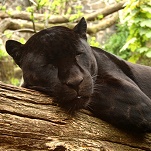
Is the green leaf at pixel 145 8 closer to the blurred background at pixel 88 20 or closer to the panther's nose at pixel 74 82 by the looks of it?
the blurred background at pixel 88 20

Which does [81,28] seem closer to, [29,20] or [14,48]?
[14,48]

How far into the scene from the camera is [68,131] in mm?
2008

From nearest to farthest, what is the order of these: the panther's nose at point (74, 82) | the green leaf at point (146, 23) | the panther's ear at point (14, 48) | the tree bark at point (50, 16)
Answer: the panther's nose at point (74, 82) → the panther's ear at point (14, 48) → the green leaf at point (146, 23) → the tree bark at point (50, 16)

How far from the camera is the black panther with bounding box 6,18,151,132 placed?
2.03m

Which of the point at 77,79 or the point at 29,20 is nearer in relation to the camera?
the point at 77,79

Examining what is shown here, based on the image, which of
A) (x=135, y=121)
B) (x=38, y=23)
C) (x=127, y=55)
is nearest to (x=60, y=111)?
(x=135, y=121)

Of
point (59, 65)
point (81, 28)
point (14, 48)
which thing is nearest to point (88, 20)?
point (81, 28)

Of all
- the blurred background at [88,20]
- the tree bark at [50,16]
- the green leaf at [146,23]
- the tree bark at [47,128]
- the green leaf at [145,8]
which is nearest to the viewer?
the tree bark at [47,128]

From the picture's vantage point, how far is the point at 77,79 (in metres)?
1.94

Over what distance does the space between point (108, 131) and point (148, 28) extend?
2645mm

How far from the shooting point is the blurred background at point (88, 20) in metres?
4.46

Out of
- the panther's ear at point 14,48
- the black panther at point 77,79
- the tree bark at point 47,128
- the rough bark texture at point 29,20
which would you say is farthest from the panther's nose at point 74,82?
the rough bark texture at point 29,20

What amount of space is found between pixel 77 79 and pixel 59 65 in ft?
0.61

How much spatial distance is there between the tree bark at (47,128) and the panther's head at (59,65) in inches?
3.9
